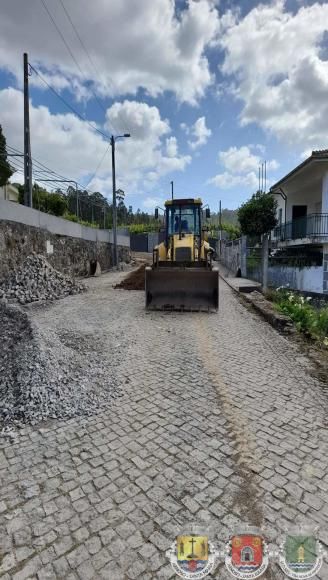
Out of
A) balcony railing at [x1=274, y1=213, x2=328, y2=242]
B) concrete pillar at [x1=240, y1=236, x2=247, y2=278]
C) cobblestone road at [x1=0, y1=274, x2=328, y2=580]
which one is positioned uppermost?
balcony railing at [x1=274, y1=213, x2=328, y2=242]

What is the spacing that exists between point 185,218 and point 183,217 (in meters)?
0.07

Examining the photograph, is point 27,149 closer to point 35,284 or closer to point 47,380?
point 35,284

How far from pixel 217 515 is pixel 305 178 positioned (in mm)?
20023

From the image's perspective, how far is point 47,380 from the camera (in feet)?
12.2

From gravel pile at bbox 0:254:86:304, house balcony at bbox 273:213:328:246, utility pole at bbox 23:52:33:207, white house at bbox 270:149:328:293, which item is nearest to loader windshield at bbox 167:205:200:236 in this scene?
gravel pile at bbox 0:254:86:304

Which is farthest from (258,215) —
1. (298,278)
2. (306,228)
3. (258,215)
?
(298,278)

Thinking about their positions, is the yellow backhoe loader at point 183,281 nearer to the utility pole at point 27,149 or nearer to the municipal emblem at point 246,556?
the utility pole at point 27,149

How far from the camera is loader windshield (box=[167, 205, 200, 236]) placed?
1024cm

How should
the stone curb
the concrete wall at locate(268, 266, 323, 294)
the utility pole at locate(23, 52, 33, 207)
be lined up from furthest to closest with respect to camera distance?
the concrete wall at locate(268, 266, 323, 294)
the utility pole at locate(23, 52, 33, 207)
the stone curb

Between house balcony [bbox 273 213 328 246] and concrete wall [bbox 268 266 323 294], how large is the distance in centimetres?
239

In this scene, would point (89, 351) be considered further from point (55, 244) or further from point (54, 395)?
point (55, 244)

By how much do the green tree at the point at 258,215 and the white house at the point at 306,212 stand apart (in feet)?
3.51

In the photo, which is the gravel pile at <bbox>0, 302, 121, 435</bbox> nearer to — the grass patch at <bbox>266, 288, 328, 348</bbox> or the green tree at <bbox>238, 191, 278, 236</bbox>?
the grass patch at <bbox>266, 288, 328, 348</bbox>

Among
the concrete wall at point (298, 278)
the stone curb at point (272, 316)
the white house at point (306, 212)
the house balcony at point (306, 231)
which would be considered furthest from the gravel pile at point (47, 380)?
the house balcony at point (306, 231)
